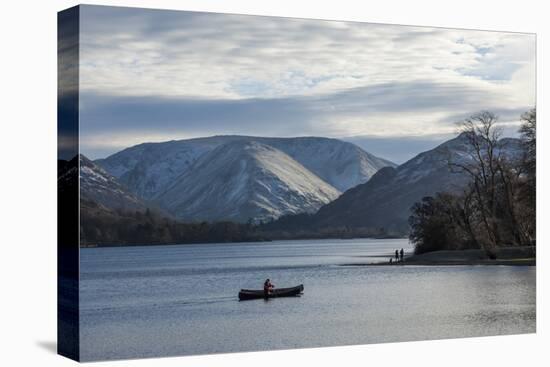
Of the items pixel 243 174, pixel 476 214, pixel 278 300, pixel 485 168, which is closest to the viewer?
pixel 278 300

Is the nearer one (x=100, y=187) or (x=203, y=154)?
(x=100, y=187)

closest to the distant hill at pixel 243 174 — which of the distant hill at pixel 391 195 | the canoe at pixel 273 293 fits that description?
the distant hill at pixel 391 195

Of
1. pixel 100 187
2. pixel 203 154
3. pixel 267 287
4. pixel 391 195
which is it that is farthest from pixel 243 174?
pixel 100 187

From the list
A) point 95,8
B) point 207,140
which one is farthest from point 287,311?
point 95,8

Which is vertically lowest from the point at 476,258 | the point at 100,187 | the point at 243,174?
the point at 476,258

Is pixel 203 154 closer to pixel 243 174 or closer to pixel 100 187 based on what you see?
pixel 243 174
